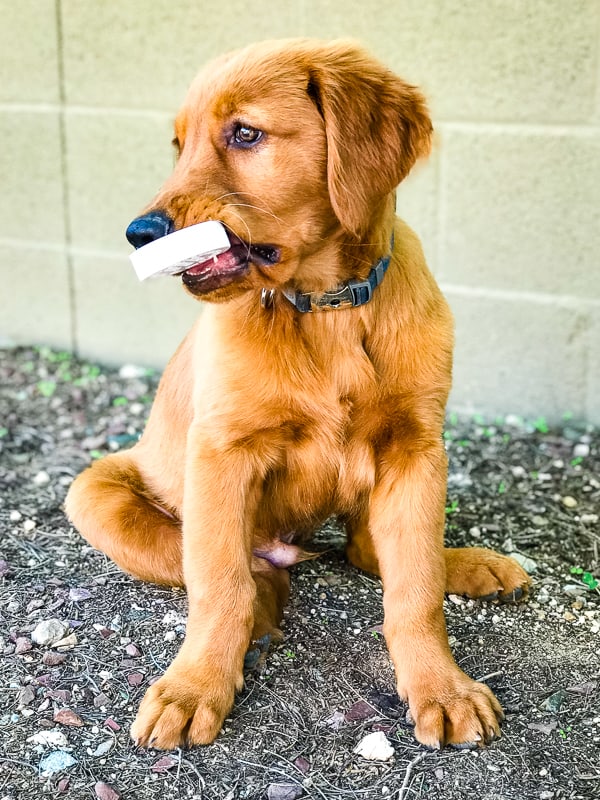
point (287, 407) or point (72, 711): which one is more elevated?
point (287, 407)

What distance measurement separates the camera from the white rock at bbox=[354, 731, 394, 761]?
261cm

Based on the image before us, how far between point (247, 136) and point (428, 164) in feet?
5.54

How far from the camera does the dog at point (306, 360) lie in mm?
2561

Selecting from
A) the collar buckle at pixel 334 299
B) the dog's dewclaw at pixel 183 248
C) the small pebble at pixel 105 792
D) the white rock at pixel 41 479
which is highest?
the dog's dewclaw at pixel 183 248

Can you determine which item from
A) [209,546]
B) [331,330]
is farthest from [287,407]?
[209,546]

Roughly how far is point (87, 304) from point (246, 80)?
11.6 feet

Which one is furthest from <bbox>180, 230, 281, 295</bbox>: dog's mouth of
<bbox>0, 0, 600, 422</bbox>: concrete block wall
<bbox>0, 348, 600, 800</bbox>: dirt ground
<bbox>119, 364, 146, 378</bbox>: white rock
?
<bbox>119, 364, 146, 378</bbox>: white rock

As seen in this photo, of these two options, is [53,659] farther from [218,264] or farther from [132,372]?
[132,372]

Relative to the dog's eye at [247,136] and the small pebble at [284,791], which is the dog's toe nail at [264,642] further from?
the dog's eye at [247,136]

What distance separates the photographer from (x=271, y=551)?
3338 mm

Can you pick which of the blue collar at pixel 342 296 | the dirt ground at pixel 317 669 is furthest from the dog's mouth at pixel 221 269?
the dirt ground at pixel 317 669

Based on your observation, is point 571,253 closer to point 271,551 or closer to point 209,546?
point 271,551

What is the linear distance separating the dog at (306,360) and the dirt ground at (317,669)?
0.11 m

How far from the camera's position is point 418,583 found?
280cm
